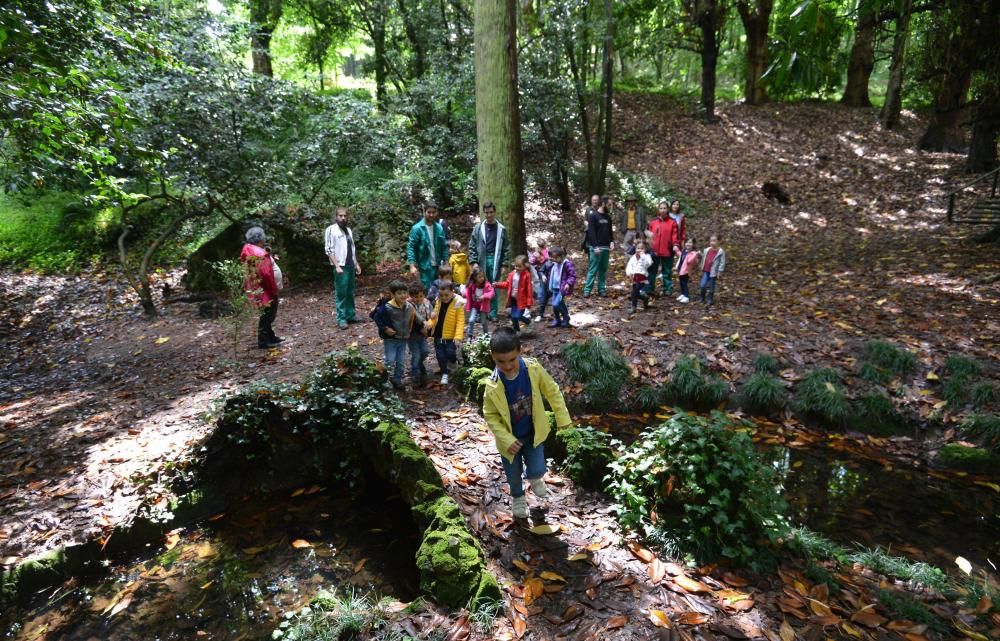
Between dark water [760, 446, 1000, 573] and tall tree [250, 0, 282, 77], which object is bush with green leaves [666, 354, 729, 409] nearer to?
dark water [760, 446, 1000, 573]

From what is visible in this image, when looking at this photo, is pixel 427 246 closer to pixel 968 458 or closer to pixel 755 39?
pixel 968 458

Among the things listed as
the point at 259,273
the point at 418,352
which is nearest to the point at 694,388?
the point at 418,352

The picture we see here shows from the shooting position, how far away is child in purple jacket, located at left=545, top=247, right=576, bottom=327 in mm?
7640

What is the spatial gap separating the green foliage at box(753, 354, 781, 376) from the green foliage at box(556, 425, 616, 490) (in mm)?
3330

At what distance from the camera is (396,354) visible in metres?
6.09

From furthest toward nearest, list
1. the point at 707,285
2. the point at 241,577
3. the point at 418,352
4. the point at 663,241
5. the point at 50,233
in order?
the point at 50,233, the point at 663,241, the point at 707,285, the point at 418,352, the point at 241,577

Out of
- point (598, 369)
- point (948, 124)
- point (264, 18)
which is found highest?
point (264, 18)

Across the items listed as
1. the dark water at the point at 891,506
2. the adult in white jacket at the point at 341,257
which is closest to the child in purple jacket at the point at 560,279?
the adult in white jacket at the point at 341,257

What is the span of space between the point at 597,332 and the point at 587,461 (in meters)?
3.58

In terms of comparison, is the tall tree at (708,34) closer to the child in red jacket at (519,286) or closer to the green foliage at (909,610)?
the child in red jacket at (519,286)

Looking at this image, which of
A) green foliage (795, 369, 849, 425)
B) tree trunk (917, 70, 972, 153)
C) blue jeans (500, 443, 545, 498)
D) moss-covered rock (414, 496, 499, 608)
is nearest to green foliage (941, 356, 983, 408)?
green foliage (795, 369, 849, 425)

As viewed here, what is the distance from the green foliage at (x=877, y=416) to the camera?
5945mm

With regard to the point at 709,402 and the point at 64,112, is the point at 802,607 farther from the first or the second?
the point at 64,112

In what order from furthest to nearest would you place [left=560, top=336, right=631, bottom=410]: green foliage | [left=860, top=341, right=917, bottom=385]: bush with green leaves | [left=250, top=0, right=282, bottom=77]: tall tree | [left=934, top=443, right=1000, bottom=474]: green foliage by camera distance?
[left=250, top=0, right=282, bottom=77]: tall tree < [left=560, top=336, right=631, bottom=410]: green foliage < [left=860, top=341, right=917, bottom=385]: bush with green leaves < [left=934, top=443, right=1000, bottom=474]: green foliage
